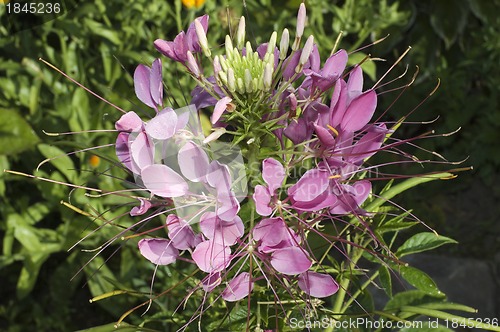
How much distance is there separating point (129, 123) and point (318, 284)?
0.88ft

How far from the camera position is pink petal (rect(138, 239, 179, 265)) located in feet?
2.56

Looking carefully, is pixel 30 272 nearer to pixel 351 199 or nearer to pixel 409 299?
pixel 409 299

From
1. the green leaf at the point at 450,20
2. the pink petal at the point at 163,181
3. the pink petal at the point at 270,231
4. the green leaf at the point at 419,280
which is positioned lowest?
the green leaf at the point at 450,20

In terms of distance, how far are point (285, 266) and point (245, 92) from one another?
0.19 meters

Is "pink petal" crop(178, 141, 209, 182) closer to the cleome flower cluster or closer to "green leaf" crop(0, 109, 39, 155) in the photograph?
the cleome flower cluster

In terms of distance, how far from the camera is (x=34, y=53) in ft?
6.23

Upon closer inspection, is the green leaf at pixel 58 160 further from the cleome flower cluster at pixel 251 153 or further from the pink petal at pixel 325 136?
the pink petal at pixel 325 136

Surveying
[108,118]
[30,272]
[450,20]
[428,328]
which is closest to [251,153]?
[428,328]

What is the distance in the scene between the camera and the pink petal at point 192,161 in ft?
2.29

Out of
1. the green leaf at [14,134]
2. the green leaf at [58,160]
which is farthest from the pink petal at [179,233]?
the green leaf at [14,134]

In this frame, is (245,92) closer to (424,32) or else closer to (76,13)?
(76,13)

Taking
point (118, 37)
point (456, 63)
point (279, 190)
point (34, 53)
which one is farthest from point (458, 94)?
point (279, 190)

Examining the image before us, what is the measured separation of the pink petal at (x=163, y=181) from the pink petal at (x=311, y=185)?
118 mm

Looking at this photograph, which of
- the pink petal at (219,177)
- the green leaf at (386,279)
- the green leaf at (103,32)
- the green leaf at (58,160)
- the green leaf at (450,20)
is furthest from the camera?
the green leaf at (450,20)
